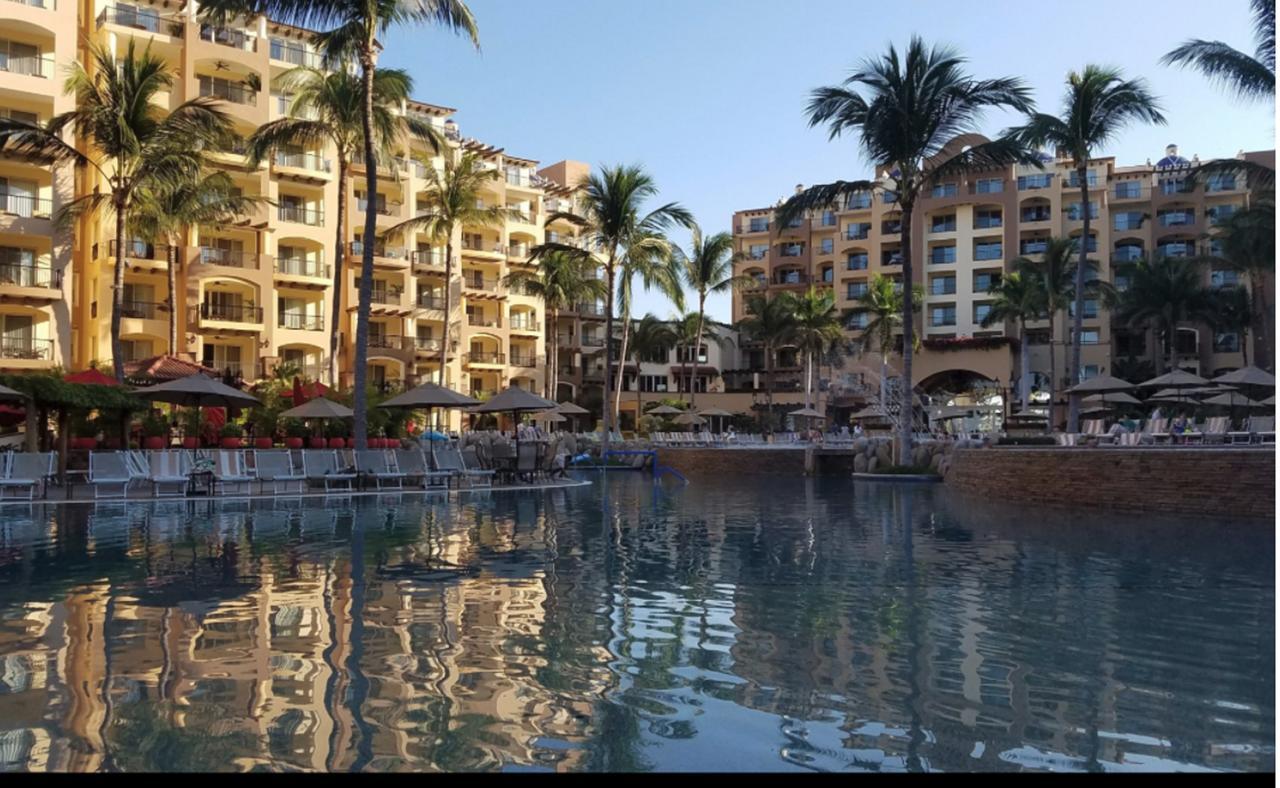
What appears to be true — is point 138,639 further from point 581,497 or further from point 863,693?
point 581,497

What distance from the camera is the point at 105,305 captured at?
38.1m

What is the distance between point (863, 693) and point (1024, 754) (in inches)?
A: 41.8

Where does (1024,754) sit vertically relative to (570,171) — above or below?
below

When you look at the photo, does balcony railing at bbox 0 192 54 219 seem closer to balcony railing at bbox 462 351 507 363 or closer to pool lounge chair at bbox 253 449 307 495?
balcony railing at bbox 462 351 507 363

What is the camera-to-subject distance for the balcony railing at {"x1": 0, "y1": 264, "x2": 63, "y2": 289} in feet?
113

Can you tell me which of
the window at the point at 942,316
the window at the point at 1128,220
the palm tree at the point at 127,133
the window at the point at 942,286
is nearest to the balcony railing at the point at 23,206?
the palm tree at the point at 127,133

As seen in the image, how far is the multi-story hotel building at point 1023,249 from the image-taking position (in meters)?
58.4

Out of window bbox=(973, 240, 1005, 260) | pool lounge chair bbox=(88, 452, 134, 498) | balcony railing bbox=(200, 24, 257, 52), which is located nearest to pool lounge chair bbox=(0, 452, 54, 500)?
pool lounge chair bbox=(88, 452, 134, 498)

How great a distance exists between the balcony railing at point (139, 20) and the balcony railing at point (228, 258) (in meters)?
9.12

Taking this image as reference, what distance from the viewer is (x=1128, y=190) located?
6266cm

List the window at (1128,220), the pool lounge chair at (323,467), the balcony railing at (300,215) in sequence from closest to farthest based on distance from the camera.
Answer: the pool lounge chair at (323,467) < the balcony railing at (300,215) < the window at (1128,220)

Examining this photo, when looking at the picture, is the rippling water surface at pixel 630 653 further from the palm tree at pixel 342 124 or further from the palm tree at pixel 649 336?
the palm tree at pixel 649 336

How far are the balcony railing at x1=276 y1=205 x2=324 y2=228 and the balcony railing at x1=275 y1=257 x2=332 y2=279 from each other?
5.59 feet
